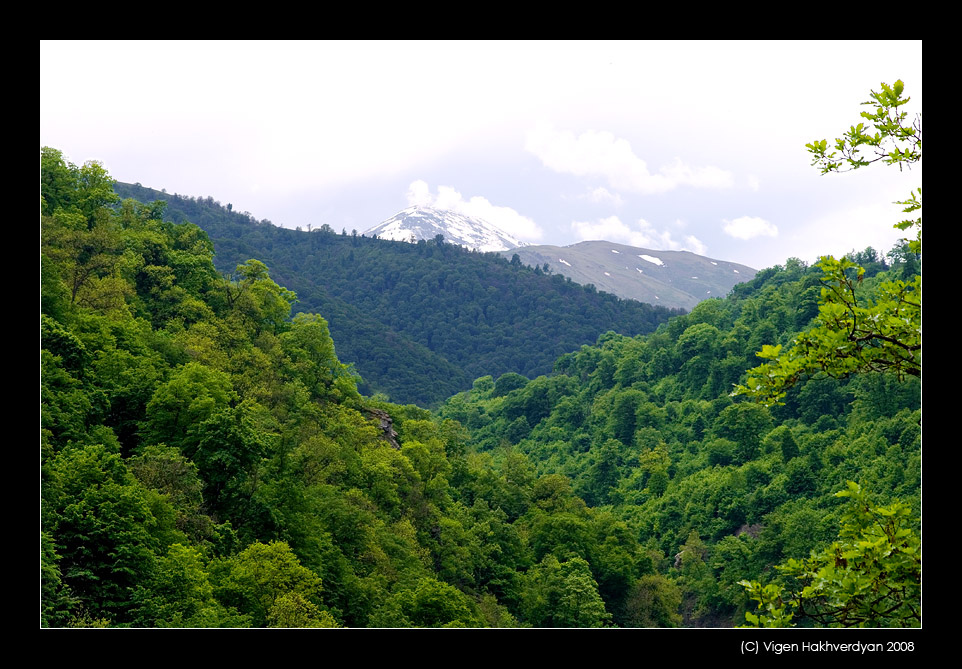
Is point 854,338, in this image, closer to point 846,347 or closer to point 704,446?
point 846,347

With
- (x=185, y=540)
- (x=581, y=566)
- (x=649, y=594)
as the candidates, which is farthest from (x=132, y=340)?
(x=649, y=594)

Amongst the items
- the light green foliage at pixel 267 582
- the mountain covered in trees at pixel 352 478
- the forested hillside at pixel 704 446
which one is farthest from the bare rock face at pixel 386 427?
the light green foliage at pixel 267 582

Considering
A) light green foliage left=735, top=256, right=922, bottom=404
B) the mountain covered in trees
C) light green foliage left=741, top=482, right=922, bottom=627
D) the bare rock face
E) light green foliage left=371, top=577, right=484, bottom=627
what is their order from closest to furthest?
light green foliage left=741, top=482, right=922, bottom=627
light green foliage left=735, top=256, right=922, bottom=404
the mountain covered in trees
light green foliage left=371, top=577, right=484, bottom=627
the bare rock face

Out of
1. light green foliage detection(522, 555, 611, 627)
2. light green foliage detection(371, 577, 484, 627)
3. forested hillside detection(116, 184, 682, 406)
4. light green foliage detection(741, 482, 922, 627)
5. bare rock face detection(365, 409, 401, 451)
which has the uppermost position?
forested hillside detection(116, 184, 682, 406)

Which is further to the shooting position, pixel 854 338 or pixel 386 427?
pixel 386 427

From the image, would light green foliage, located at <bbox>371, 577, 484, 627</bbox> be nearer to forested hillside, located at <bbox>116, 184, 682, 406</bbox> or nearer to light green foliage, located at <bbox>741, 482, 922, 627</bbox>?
light green foliage, located at <bbox>741, 482, 922, 627</bbox>

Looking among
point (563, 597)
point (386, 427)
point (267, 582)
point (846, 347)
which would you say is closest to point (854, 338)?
point (846, 347)

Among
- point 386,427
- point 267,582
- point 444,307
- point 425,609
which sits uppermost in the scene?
point 444,307

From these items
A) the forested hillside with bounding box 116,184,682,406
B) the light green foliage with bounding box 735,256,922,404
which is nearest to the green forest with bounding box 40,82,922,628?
the light green foliage with bounding box 735,256,922,404
